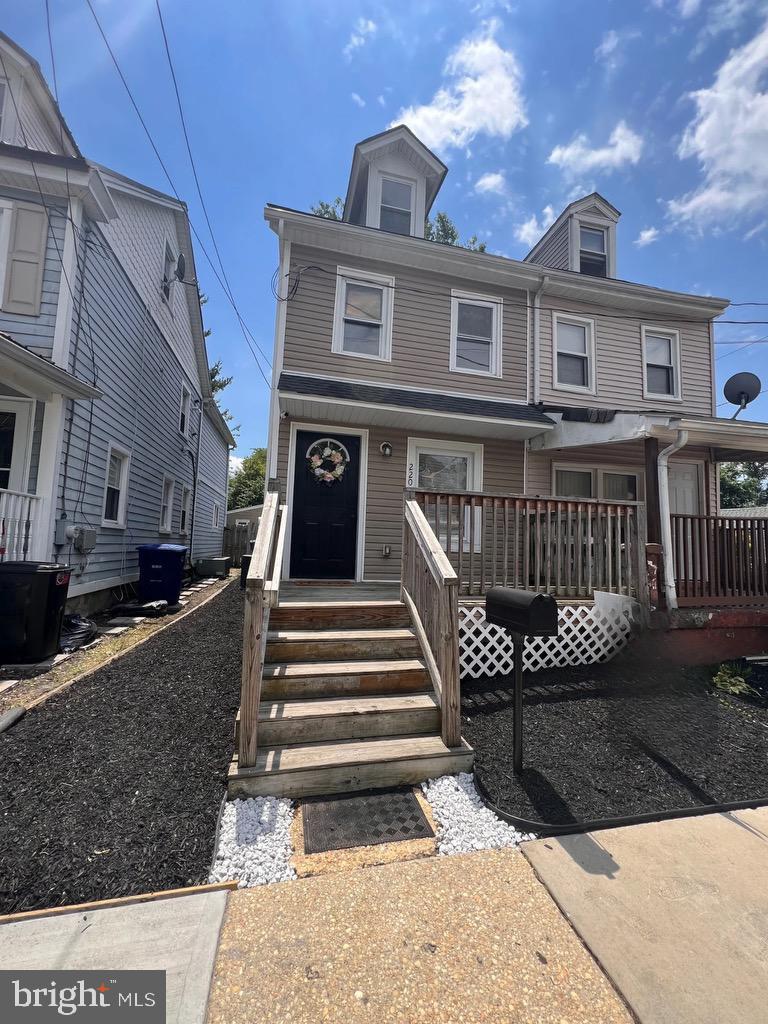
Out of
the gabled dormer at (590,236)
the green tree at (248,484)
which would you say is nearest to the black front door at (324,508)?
the gabled dormer at (590,236)

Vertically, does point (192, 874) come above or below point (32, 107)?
below

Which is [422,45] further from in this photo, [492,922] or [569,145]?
[492,922]

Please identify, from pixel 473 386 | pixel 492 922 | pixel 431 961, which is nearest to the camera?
pixel 431 961

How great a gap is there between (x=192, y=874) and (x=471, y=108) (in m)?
11.2

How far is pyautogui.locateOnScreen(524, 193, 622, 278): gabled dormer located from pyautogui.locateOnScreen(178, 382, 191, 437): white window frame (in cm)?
943

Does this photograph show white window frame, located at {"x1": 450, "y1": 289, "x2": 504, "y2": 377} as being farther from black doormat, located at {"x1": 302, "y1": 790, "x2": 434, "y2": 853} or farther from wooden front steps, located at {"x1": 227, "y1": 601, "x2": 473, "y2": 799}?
black doormat, located at {"x1": 302, "y1": 790, "x2": 434, "y2": 853}

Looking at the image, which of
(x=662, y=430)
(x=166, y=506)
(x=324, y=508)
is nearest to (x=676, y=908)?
(x=662, y=430)

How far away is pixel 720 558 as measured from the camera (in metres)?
5.40

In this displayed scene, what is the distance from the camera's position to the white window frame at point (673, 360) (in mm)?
8008

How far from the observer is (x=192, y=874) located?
1928 millimetres

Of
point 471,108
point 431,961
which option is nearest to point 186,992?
point 431,961

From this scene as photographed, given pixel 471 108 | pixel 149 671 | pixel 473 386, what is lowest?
pixel 149 671

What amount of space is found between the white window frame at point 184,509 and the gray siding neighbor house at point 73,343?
254 cm

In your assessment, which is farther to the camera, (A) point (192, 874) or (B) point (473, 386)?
(B) point (473, 386)
